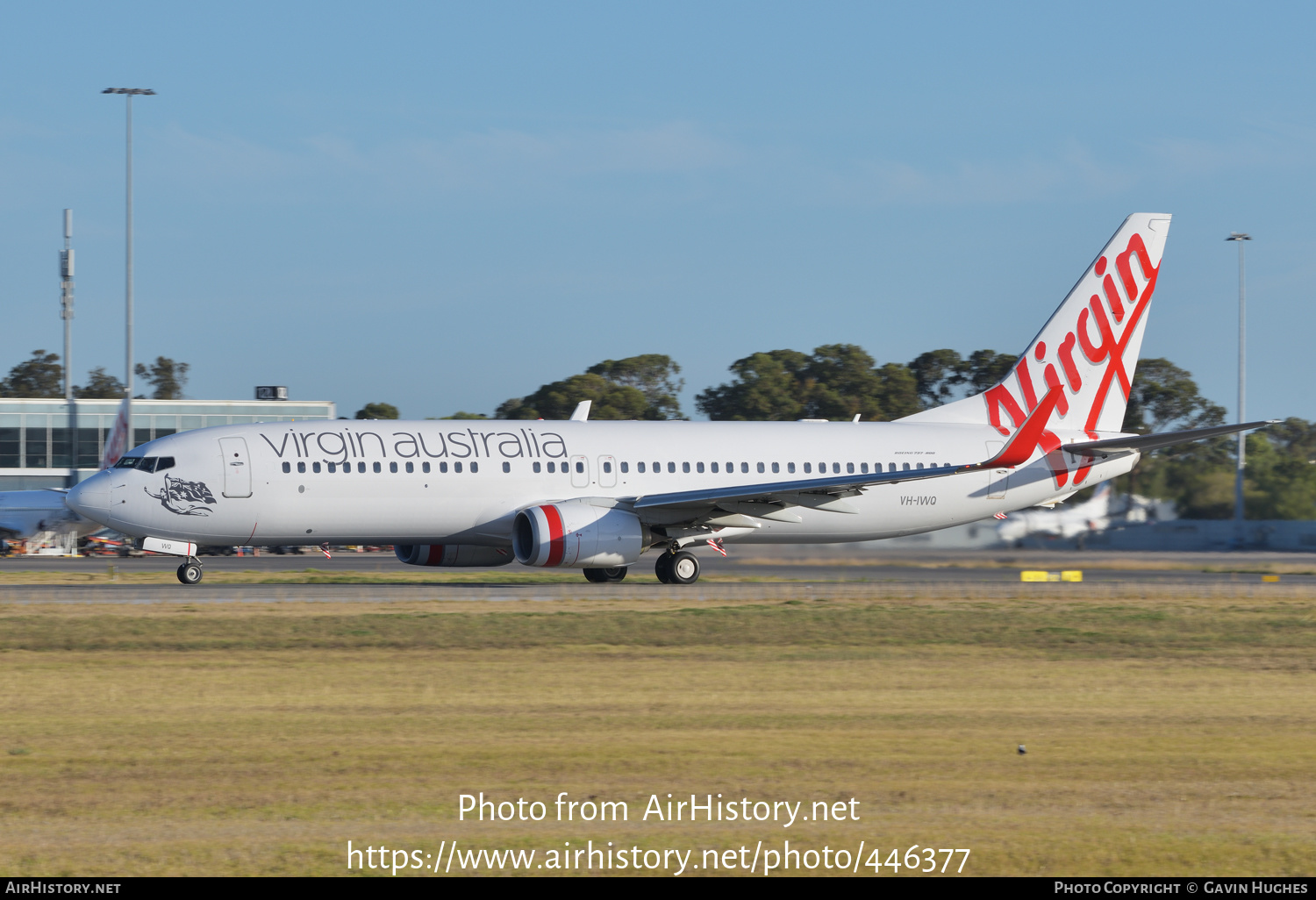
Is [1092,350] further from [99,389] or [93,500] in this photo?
[99,389]

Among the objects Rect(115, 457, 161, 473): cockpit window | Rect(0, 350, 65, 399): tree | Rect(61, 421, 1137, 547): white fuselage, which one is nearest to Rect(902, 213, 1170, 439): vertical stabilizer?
Rect(61, 421, 1137, 547): white fuselage

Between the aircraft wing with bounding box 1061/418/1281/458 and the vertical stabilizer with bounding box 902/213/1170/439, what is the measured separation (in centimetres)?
140

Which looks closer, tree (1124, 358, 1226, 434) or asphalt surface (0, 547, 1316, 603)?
asphalt surface (0, 547, 1316, 603)

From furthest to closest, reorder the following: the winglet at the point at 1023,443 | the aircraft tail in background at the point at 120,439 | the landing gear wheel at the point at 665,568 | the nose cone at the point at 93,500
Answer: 1. the aircraft tail in background at the point at 120,439
2. the winglet at the point at 1023,443
3. the landing gear wheel at the point at 665,568
4. the nose cone at the point at 93,500

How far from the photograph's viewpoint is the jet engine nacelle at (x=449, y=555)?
36.9m

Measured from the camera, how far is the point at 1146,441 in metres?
36.8

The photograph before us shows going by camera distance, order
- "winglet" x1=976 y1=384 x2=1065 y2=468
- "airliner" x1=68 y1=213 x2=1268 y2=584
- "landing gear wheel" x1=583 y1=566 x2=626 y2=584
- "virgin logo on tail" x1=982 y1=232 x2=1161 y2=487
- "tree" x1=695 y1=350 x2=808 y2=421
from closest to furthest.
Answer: "airliner" x1=68 y1=213 x2=1268 y2=584 < "winglet" x1=976 y1=384 x2=1065 y2=468 < "landing gear wheel" x1=583 y1=566 x2=626 y2=584 < "virgin logo on tail" x1=982 y1=232 x2=1161 y2=487 < "tree" x1=695 y1=350 x2=808 y2=421

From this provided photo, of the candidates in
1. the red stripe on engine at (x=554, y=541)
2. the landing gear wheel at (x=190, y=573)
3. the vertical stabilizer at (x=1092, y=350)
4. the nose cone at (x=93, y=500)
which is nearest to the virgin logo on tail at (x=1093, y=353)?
the vertical stabilizer at (x=1092, y=350)

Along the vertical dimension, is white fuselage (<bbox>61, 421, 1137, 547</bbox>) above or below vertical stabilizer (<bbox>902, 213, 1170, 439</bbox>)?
below

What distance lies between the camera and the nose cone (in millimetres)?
33219

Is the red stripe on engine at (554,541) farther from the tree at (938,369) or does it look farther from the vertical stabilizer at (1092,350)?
the tree at (938,369)

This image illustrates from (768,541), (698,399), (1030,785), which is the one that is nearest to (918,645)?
(1030,785)

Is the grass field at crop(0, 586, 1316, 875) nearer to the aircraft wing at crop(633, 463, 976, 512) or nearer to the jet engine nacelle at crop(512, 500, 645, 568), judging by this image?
the jet engine nacelle at crop(512, 500, 645, 568)

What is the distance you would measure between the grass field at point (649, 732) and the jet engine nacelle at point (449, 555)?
1081cm
